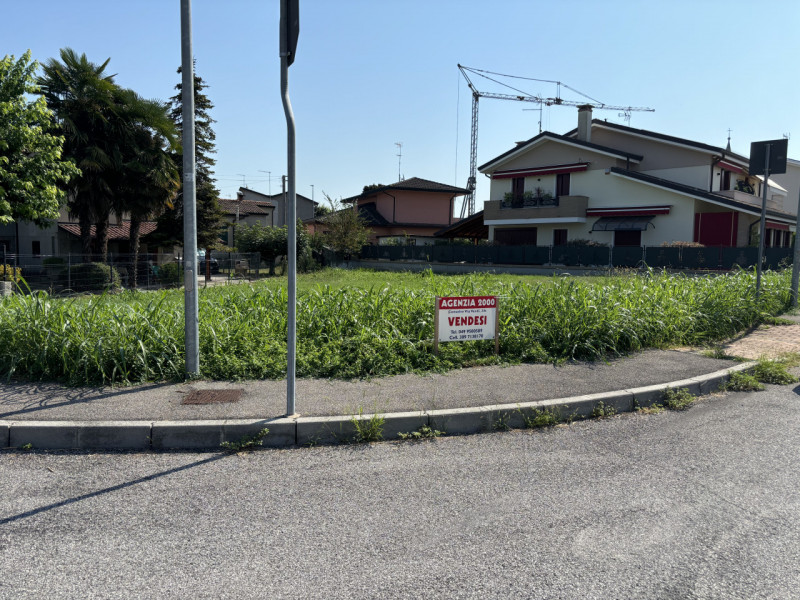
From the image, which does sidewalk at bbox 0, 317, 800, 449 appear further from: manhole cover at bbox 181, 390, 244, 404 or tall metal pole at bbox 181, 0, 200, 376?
tall metal pole at bbox 181, 0, 200, 376

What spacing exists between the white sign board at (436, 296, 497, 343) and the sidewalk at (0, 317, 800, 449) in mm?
504

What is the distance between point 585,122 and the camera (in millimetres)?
34844

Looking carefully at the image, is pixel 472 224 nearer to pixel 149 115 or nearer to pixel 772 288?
pixel 149 115

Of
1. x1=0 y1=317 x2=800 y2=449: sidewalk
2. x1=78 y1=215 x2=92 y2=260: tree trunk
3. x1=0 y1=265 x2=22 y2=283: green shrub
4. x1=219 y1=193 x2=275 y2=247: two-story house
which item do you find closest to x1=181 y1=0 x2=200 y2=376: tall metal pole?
x1=0 y1=317 x2=800 y2=449: sidewalk

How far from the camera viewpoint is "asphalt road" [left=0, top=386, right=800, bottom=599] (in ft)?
9.11

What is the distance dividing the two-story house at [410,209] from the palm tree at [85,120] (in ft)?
83.4

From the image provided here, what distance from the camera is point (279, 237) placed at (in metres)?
33.9

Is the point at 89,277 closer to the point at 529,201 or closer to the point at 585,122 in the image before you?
the point at 529,201

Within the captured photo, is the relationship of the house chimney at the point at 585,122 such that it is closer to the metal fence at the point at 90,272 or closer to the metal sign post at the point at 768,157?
the metal fence at the point at 90,272

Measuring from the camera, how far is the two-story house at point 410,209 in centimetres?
4666

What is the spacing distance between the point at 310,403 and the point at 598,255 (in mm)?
25319

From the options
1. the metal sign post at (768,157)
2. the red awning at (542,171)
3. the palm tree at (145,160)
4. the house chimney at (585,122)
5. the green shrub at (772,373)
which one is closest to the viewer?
the green shrub at (772,373)

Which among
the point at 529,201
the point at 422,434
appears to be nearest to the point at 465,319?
the point at 422,434

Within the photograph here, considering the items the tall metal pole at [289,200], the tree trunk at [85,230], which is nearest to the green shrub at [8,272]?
the tree trunk at [85,230]
